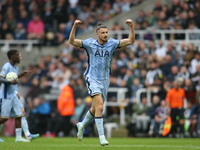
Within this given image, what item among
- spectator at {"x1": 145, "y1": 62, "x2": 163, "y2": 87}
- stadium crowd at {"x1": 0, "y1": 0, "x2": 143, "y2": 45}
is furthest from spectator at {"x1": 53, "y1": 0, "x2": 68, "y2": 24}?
spectator at {"x1": 145, "y1": 62, "x2": 163, "y2": 87}

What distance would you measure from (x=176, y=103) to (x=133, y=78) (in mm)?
2541

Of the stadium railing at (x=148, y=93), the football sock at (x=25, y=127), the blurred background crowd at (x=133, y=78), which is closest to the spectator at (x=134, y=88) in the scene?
the blurred background crowd at (x=133, y=78)

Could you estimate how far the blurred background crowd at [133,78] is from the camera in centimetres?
1759

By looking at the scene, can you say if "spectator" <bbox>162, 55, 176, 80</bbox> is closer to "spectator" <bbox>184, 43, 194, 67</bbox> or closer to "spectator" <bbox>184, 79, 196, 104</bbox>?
"spectator" <bbox>184, 43, 194, 67</bbox>

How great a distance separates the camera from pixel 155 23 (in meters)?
21.4

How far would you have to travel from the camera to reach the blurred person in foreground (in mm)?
16703

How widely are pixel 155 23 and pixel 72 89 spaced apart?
17.4ft

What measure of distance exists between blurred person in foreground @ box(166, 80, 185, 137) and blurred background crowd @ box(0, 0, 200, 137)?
10.6 inches

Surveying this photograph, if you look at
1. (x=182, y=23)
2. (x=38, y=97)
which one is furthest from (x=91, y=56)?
(x=182, y=23)

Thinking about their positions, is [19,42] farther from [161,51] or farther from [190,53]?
[190,53]

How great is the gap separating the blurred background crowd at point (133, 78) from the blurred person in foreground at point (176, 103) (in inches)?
10.6

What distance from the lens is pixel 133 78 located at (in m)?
18.7

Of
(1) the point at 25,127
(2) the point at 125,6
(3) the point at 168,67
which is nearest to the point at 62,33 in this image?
(2) the point at 125,6

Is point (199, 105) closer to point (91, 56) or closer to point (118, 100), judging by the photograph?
point (118, 100)
